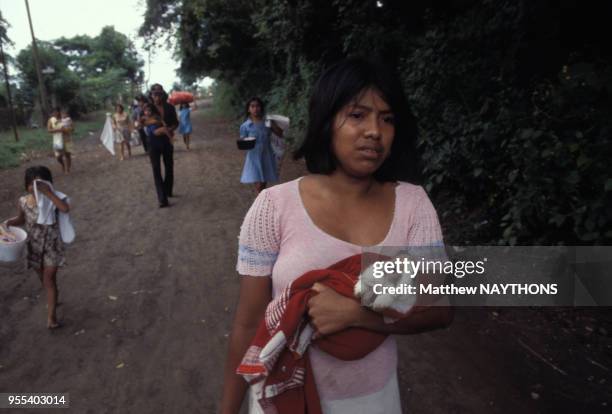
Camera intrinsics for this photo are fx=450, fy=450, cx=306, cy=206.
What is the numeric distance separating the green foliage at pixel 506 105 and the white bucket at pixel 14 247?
312cm

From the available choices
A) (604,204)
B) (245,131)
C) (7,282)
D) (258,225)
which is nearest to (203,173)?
(245,131)

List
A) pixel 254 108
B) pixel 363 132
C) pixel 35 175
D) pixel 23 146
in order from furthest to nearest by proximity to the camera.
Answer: pixel 23 146
pixel 254 108
pixel 35 175
pixel 363 132

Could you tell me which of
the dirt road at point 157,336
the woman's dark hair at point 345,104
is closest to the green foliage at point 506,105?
the woman's dark hair at point 345,104

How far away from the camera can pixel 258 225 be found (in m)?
1.27

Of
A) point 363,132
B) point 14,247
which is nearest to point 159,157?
point 14,247

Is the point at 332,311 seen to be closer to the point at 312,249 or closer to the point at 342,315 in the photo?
the point at 342,315

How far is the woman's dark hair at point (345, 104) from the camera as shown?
130 cm

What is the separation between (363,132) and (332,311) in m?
0.51

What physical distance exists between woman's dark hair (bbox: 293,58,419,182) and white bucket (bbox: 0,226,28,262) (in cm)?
315

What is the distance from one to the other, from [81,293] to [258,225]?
4240 millimetres

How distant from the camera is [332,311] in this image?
116 cm

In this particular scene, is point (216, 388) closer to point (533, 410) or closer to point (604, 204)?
point (533, 410)

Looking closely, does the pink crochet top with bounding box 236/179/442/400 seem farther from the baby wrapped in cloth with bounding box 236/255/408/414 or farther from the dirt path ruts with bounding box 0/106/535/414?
the dirt path ruts with bounding box 0/106/535/414

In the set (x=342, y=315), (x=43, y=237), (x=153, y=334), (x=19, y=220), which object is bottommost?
(x=153, y=334)
